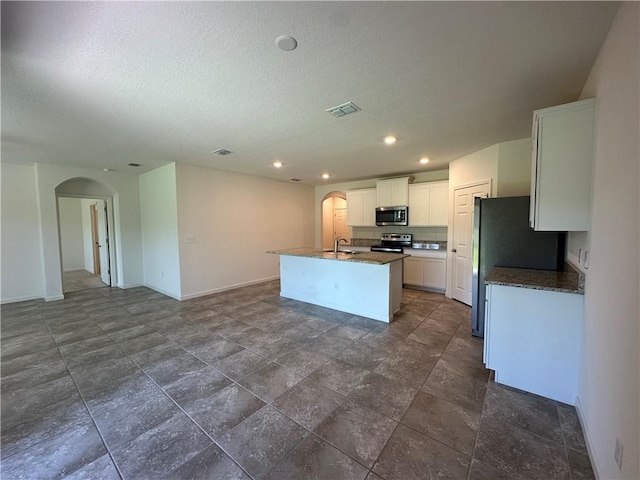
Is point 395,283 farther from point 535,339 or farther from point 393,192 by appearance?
point 393,192

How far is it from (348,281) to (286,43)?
126 inches

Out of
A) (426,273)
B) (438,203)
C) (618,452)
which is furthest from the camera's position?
(426,273)

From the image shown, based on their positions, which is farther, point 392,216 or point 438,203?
point 392,216

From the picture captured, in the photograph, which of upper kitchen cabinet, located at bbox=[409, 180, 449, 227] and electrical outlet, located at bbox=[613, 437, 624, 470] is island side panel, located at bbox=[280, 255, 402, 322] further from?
electrical outlet, located at bbox=[613, 437, 624, 470]

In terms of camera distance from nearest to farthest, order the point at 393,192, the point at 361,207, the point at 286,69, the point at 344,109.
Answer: the point at 286,69, the point at 344,109, the point at 393,192, the point at 361,207

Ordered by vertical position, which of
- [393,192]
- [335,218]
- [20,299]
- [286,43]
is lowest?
[20,299]

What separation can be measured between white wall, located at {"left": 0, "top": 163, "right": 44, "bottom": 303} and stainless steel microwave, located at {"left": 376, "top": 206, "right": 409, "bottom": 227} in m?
6.94

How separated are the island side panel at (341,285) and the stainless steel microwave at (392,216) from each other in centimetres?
195

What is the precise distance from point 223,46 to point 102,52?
2.70 ft

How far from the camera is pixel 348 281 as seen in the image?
4.06 meters

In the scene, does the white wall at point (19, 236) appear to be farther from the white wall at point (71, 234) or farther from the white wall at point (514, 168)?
the white wall at point (514, 168)

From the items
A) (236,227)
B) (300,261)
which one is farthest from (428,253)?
(236,227)

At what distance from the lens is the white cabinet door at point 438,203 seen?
5137 millimetres

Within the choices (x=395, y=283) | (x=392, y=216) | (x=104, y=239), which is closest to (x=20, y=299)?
(x=104, y=239)
